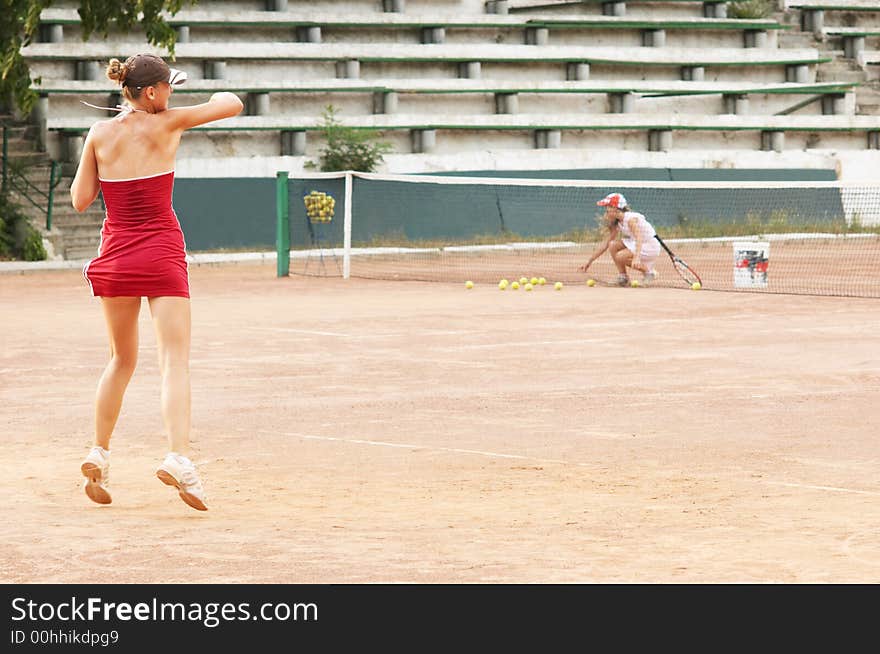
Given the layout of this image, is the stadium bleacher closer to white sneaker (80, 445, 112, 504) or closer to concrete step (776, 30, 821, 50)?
concrete step (776, 30, 821, 50)

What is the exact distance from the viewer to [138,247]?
23.3 ft

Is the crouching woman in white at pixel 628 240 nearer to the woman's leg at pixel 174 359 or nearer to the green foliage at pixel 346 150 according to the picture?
the green foliage at pixel 346 150

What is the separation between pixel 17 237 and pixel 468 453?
1942 centimetres

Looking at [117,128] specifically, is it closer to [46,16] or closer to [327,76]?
[46,16]

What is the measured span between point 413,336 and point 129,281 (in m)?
8.36

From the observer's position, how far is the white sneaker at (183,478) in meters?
6.93

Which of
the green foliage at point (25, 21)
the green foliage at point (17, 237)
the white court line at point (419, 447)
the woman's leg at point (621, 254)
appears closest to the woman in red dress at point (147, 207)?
the white court line at point (419, 447)

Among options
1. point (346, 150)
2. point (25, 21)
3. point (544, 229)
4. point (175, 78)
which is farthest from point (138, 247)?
→ point (544, 229)

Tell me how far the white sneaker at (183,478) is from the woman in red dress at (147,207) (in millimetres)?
41

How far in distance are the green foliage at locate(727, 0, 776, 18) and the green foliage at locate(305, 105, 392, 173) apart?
12.5 metres

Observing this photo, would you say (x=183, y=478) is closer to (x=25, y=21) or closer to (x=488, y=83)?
(x=25, y=21)

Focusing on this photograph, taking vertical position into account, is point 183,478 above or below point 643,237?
below

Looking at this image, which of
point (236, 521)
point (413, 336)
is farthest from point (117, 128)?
point (413, 336)
